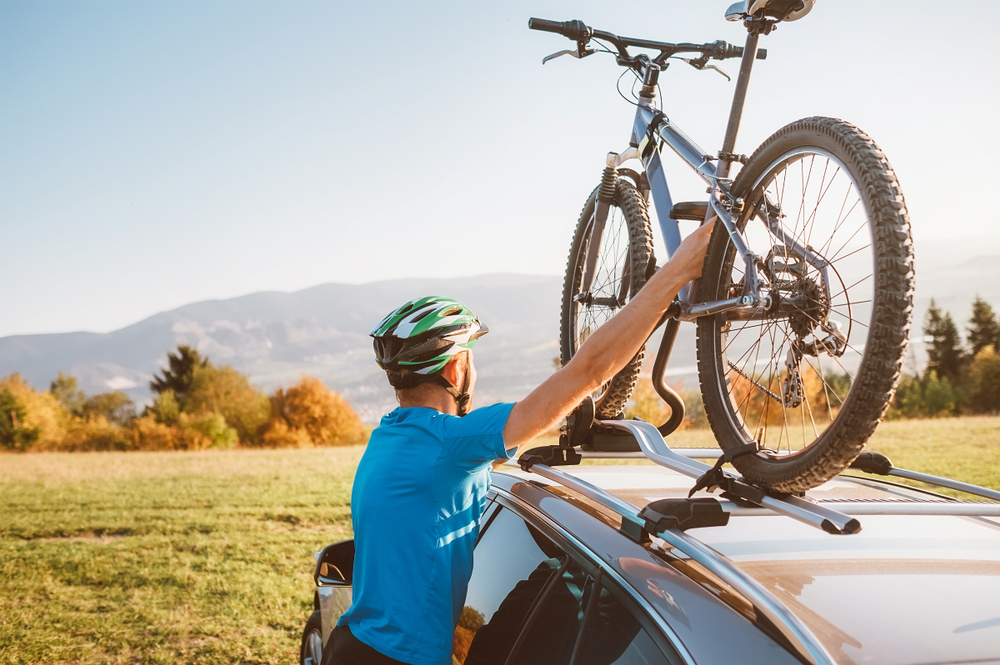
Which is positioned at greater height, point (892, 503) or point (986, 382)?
point (892, 503)

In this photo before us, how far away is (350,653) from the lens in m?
2.15

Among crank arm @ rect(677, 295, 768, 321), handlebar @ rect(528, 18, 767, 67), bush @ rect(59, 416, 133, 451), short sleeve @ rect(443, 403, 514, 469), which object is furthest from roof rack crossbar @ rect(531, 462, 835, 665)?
bush @ rect(59, 416, 133, 451)

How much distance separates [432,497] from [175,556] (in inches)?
379

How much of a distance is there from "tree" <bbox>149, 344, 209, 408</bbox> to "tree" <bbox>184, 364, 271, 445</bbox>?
1.00 metres

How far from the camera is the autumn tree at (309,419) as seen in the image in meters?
77.9

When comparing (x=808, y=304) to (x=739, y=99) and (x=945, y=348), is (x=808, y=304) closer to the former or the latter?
(x=739, y=99)

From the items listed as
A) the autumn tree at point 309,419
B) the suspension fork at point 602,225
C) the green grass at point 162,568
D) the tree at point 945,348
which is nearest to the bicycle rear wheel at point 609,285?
the suspension fork at point 602,225

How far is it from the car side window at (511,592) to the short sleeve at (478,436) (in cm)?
35

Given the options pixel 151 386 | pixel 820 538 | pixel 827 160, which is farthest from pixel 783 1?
pixel 151 386

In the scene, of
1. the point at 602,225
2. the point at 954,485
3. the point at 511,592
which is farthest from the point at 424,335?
the point at 602,225

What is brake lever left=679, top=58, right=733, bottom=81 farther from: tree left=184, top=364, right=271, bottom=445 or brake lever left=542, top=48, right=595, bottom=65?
tree left=184, top=364, right=271, bottom=445

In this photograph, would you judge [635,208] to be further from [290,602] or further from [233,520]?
[233,520]

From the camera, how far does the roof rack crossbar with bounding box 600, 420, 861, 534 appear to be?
146 centimetres

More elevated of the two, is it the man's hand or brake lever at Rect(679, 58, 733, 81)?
brake lever at Rect(679, 58, 733, 81)
